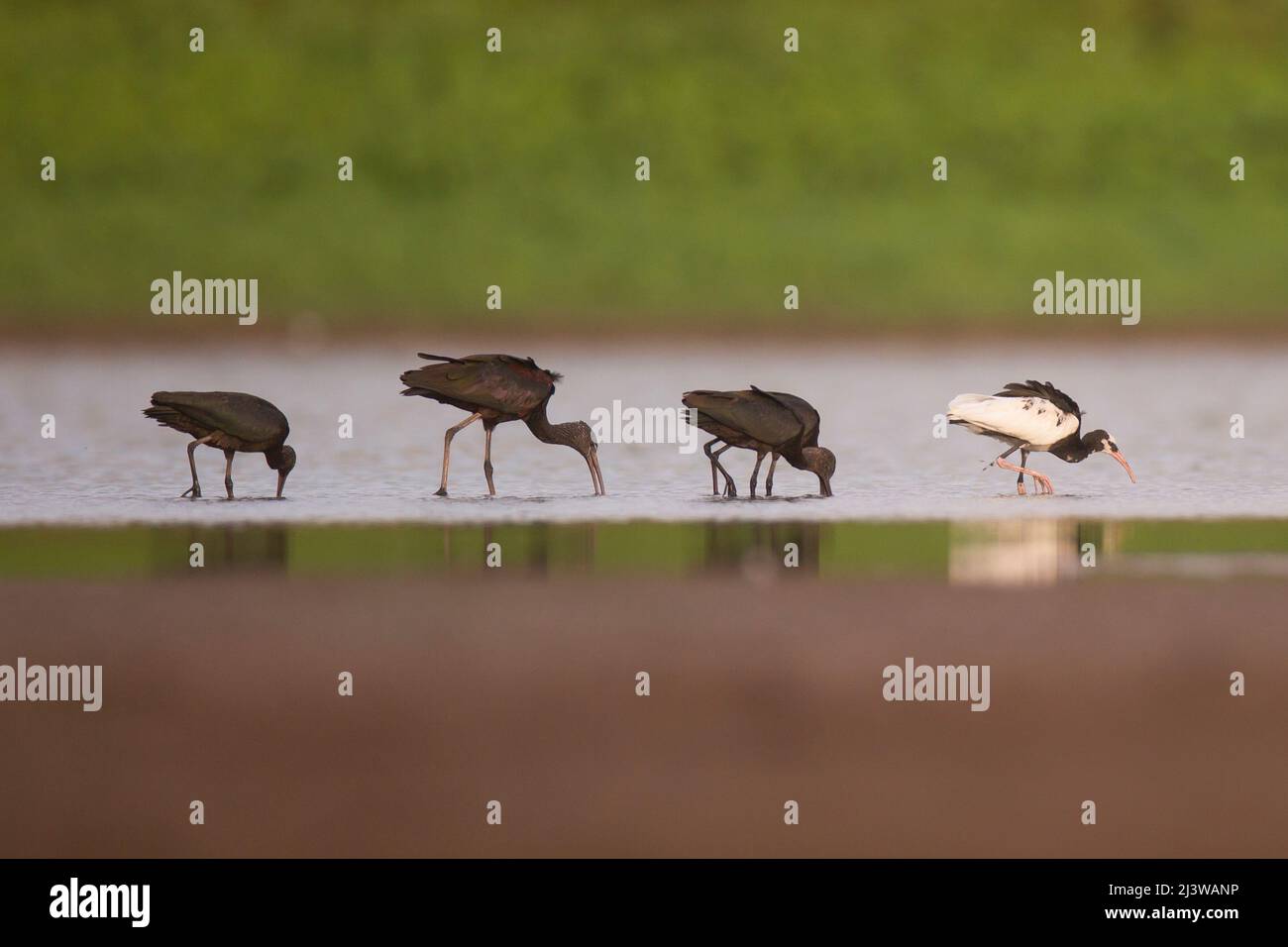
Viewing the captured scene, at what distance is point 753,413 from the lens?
10383mm

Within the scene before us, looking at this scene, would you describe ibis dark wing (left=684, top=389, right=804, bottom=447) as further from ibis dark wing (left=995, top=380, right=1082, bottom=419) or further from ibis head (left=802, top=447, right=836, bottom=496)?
ibis dark wing (left=995, top=380, right=1082, bottom=419)

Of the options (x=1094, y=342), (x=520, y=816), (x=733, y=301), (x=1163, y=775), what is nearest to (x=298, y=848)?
(x=520, y=816)

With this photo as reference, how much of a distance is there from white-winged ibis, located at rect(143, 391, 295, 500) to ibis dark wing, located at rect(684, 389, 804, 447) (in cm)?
203

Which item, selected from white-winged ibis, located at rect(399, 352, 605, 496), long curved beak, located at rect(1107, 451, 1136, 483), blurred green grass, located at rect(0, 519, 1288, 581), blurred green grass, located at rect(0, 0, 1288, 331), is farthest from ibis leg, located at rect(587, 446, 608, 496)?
blurred green grass, located at rect(0, 0, 1288, 331)

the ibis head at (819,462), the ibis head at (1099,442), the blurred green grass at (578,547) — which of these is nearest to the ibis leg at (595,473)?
the blurred green grass at (578,547)

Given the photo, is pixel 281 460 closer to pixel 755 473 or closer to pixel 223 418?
pixel 223 418

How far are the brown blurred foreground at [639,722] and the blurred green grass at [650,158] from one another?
17.3m

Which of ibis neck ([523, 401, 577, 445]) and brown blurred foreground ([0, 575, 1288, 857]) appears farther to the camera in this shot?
ibis neck ([523, 401, 577, 445])

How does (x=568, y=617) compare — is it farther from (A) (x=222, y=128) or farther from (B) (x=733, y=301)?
(A) (x=222, y=128)

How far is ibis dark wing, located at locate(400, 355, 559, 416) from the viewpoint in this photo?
10.4m

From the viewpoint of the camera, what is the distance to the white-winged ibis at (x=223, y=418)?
1000 centimetres

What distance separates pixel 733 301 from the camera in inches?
1065

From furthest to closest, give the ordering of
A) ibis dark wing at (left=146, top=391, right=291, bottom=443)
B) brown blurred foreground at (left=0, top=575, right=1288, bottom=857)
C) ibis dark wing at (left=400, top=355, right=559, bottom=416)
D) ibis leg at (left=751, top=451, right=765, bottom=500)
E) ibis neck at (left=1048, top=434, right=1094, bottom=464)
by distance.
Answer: ibis neck at (left=1048, top=434, right=1094, bottom=464) < ibis leg at (left=751, top=451, right=765, bottom=500) < ibis dark wing at (left=400, top=355, right=559, bottom=416) < ibis dark wing at (left=146, top=391, right=291, bottom=443) < brown blurred foreground at (left=0, top=575, right=1288, bottom=857)

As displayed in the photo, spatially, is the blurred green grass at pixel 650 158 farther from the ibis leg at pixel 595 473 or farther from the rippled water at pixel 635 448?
the ibis leg at pixel 595 473
